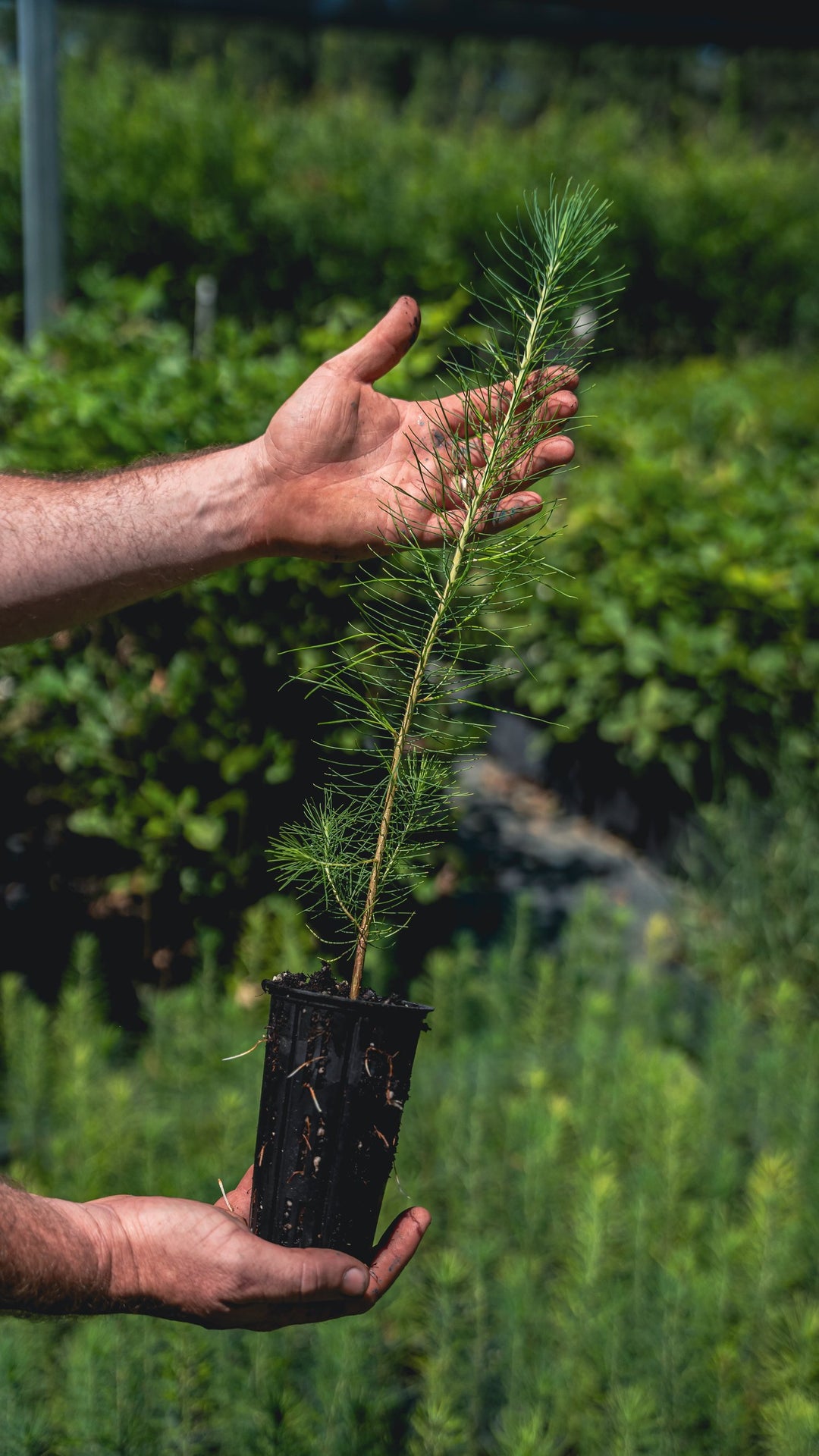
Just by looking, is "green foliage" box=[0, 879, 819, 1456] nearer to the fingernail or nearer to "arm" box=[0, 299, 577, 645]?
the fingernail

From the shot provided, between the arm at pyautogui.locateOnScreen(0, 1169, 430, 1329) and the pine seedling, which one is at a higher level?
the pine seedling

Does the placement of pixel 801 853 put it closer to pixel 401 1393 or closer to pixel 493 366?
pixel 401 1393

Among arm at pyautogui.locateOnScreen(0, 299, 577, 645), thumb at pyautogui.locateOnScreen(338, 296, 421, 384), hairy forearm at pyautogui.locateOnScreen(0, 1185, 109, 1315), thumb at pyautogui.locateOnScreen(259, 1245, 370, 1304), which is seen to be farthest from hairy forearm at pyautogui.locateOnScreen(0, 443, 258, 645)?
thumb at pyautogui.locateOnScreen(259, 1245, 370, 1304)

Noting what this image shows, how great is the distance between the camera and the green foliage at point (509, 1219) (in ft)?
5.85

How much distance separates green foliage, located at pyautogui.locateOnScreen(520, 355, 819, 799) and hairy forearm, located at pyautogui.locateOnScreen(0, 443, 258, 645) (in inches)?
84.1

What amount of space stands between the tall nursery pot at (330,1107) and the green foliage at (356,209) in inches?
345

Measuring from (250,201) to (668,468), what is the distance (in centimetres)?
885

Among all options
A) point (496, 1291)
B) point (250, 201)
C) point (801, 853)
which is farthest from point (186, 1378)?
point (250, 201)

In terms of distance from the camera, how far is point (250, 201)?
12.0 meters

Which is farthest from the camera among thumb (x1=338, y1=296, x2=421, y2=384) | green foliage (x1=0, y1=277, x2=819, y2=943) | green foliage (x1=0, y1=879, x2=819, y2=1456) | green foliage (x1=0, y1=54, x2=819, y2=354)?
green foliage (x1=0, y1=54, x2=819, y2=354)

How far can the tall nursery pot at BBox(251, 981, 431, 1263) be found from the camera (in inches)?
46.5

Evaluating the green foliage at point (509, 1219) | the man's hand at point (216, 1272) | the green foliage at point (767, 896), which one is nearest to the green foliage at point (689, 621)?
the green foliage at point (767, 896)

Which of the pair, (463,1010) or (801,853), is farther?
(801,853)

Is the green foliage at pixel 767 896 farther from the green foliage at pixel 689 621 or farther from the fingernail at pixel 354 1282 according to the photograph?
the fingernail at pixel 354 1282
